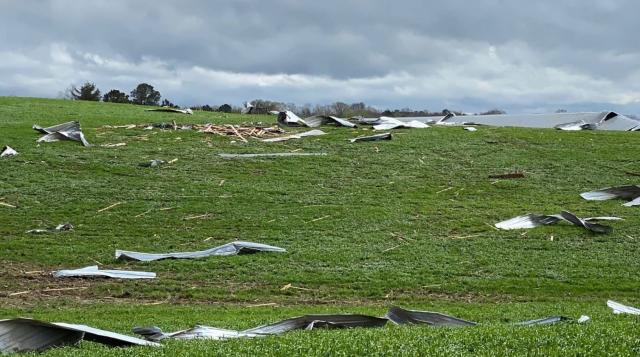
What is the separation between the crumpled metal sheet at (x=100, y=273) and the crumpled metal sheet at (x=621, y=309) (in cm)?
726

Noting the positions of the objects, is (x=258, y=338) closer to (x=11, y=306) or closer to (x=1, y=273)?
(x=11, y=306)

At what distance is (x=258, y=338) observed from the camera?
297 inches

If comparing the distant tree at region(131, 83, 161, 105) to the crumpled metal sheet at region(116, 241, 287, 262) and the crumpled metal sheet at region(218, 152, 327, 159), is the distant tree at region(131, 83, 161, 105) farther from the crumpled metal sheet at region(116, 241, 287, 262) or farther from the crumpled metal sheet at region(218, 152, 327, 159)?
the crumpled metal sheet at region(116, 241, 287, 262)

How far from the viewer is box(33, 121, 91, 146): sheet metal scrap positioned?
27156 mm

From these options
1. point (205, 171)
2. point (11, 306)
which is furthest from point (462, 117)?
point (11, 306)

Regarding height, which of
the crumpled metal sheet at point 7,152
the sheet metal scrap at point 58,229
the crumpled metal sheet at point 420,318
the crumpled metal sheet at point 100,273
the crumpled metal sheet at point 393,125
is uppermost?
the crumpled metal sheet at point 393,125

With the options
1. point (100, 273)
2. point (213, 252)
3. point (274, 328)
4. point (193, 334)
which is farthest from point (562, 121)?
point (193, 334)

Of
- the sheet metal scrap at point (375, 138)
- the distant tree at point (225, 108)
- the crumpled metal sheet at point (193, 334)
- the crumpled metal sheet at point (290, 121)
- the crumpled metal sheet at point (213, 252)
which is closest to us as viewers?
the crumpled metal sheet at point (193, 334)

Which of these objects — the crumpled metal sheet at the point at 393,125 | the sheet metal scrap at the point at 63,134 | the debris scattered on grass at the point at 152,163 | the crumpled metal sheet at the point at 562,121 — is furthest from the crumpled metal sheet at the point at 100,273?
the crumpled metal sheet at the point at 562,121

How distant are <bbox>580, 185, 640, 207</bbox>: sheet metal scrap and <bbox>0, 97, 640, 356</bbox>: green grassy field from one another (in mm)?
628

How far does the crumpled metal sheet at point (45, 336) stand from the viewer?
7.27 m

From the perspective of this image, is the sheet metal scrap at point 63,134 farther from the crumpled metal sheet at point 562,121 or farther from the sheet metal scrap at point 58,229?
the crumpled metal sheet at point 562,121

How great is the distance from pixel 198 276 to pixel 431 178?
12.1 m

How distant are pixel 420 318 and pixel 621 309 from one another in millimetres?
3195
